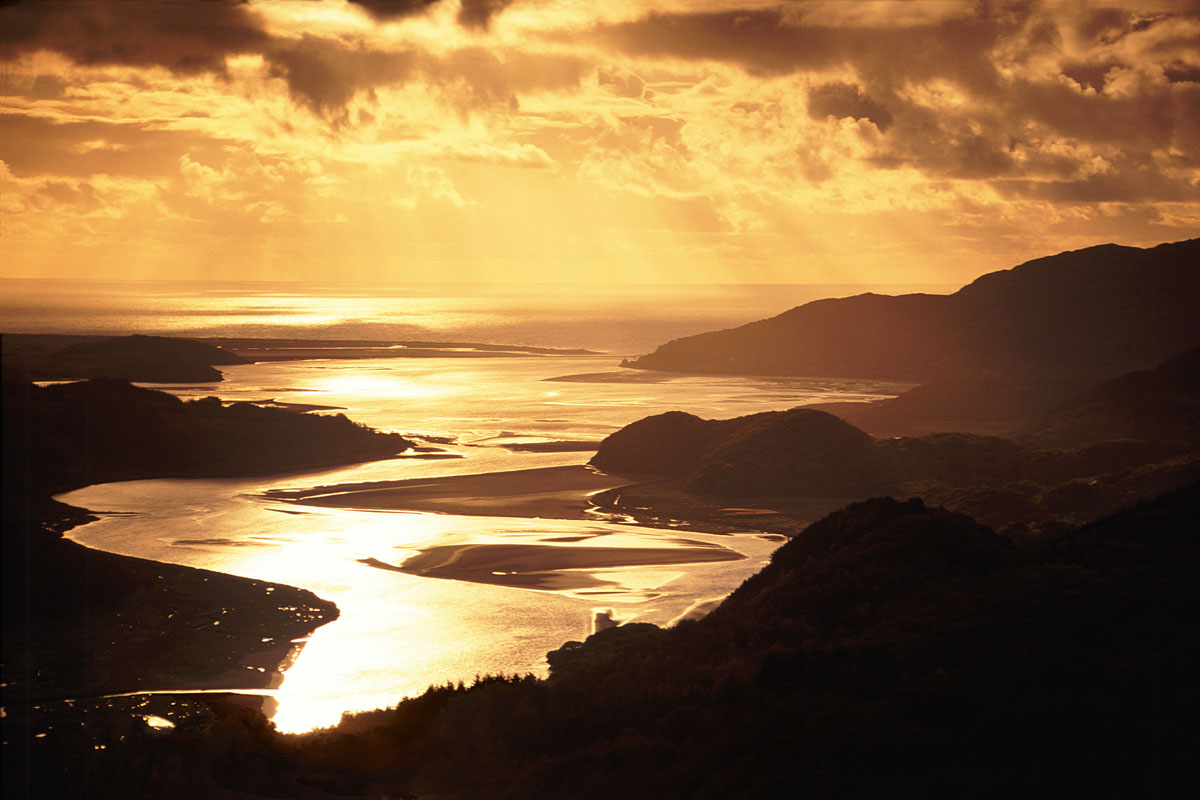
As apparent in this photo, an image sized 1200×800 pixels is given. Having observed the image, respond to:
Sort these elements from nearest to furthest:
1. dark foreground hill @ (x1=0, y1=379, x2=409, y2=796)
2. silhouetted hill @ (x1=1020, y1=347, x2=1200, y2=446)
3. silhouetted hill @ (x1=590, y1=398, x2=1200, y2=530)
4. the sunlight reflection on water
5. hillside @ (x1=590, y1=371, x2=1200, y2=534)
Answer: dark foreground hill @ (x1=0, y1=379, x2=409, y2=796)
the sunlight reflection on water
hillside @ (x1=590, y1=371, x2=1200, y2=534)
silhouetted hill @ (x1=590, y1=398, x2=1200, y2=530)
silhouetted hill @ (x1=1020, y1=347, x2=1200, y2=446)

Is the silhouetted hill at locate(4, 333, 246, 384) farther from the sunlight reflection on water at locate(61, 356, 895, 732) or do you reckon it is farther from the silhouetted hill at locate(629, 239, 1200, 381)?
the silhouetted hill at locate(629, 239, 1200, 381)

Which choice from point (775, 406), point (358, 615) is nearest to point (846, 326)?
point (775, 406)

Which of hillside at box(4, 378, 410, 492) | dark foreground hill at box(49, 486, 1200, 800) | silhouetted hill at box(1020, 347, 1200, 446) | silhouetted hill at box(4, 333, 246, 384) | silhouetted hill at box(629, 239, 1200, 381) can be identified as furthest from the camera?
silhouetted hill at box(629, 239, 1200, 381)

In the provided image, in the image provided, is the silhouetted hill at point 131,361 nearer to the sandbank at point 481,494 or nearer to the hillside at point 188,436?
the hillside at point 188,436

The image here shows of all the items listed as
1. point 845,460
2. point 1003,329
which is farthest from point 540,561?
point 1003,329

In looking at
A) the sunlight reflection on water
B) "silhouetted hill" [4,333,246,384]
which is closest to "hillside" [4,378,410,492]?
the sunlight reflection on water

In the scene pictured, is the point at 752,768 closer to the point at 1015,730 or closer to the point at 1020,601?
the point at 1015,730
